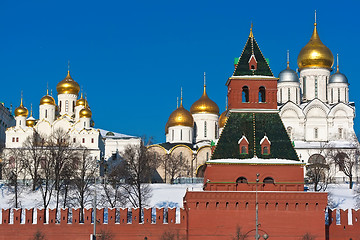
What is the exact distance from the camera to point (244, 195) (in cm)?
3509

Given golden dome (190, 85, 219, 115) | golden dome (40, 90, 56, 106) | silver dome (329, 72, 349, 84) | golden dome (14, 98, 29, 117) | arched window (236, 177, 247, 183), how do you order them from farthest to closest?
golden dome (40, 90, 56, 106) → golden dome (190, 85, 219, 115) → golden dome (14, 98, 29, 117) → silver dome (329, 72, 349, 84) → arched window (236, 177, 247, 183)

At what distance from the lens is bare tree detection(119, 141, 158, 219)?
5271cm

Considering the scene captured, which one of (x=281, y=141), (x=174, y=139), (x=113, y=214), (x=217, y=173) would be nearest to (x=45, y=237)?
(x=113, y=214)

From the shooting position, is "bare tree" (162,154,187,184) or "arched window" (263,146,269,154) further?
"bare tree" (162,154,187,184)

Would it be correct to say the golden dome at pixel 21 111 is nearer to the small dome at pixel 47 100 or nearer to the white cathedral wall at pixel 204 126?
the small dome at pixel 47 100

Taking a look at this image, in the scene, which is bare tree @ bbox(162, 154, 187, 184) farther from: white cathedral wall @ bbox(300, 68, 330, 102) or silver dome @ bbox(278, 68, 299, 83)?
white cathedral wall @ bbox(300, 68, 330, 102)

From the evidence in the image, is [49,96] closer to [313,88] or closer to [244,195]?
[313,88]

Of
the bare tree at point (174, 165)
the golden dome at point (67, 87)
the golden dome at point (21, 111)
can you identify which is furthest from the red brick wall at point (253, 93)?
the golden dome at point (67, 87)

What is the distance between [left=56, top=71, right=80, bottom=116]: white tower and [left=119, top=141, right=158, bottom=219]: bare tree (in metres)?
8.66

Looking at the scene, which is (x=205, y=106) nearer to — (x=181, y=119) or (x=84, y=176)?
(x=181, y=119)

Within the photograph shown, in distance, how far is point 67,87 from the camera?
82.9 m

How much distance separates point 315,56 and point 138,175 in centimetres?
3093

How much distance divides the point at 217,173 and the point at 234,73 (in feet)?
18.8

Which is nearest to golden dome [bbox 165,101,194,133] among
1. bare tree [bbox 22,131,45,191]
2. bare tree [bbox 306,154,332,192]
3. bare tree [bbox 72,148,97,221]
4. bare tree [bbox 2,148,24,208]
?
bare tree [bbox 72,148,97,221]
